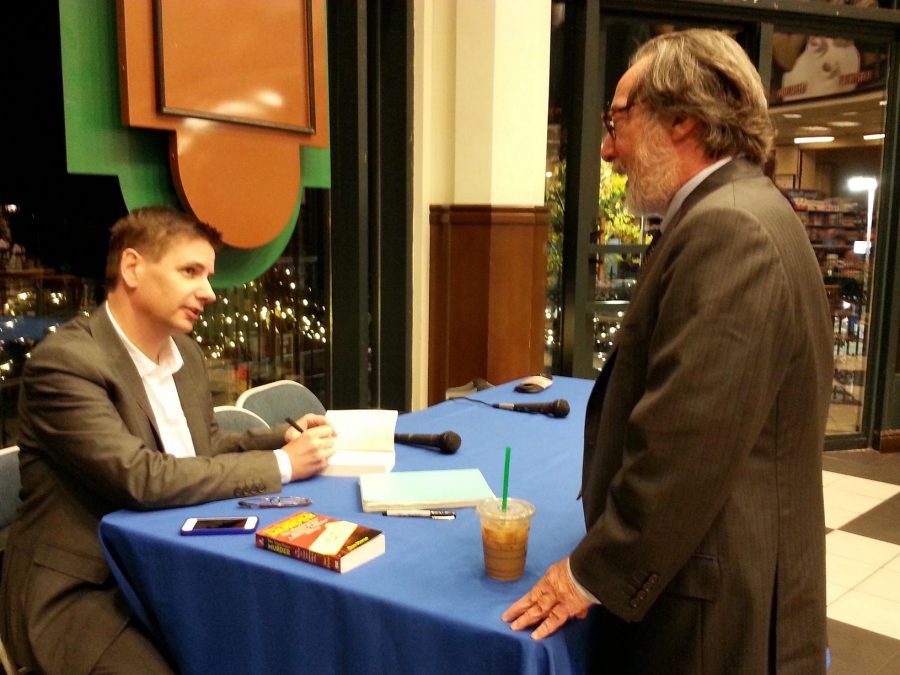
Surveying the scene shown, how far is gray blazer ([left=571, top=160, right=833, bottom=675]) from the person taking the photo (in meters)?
1.00

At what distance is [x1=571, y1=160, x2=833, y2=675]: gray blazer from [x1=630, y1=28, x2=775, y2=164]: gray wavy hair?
49 millimetres

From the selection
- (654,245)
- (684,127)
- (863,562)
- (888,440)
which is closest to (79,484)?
(654,245)

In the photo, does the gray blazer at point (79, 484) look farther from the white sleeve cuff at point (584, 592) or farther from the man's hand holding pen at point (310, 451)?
the white sleeve cuff at point (584, 592)

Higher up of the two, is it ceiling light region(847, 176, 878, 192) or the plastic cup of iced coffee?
ceiling light region(847, 176, 878, 192)

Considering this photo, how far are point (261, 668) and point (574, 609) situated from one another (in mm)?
587

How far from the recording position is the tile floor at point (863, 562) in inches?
102

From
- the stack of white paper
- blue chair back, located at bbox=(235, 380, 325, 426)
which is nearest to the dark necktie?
the stack of white paper

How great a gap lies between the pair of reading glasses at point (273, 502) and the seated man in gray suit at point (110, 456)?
0.04 meters

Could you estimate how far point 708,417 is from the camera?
1.00m

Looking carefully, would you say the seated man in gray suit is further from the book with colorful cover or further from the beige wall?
the beige wall

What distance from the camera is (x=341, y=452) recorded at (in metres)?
1.86

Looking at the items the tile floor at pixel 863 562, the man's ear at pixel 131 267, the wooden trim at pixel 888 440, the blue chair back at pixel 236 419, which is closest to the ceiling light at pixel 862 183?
the wooden trim at pixel 888 440

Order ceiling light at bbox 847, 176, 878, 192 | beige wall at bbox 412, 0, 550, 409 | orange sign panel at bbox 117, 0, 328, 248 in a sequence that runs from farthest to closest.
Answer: ceiling light at bbox 847, 176, 878, 192 → beige wall at bbox 412, 0, 550, 409 → orange sign panel at bbox 117, 0, 328, 248

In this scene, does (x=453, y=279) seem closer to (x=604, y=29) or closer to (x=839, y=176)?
(x=604, y=29)
